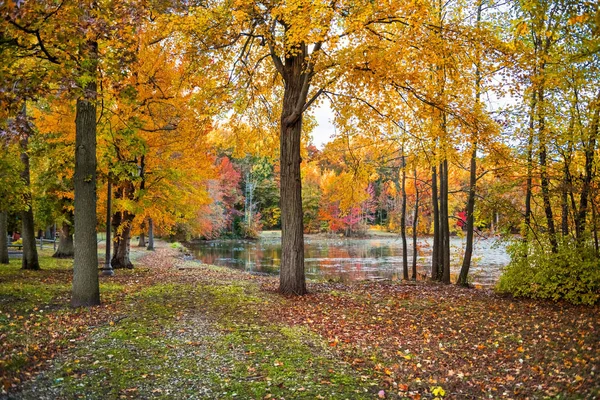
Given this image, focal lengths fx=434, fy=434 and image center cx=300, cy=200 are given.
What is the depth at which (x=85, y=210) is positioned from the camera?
8242 mm

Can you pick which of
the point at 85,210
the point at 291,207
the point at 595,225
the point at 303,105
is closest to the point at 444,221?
the point at 595,225

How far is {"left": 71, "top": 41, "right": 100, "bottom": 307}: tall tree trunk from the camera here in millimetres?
8227

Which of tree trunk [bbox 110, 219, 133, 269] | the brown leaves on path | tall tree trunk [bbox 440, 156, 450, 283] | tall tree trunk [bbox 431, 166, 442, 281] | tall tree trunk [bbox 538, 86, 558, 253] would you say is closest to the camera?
the brown leaves on path

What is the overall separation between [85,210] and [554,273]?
10.2m

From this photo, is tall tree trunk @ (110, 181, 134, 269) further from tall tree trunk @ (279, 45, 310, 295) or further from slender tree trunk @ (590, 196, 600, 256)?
slender tree trunk @ (590, 196, 600, 256)

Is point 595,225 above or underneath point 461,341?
above

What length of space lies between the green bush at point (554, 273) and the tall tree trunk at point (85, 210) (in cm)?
971

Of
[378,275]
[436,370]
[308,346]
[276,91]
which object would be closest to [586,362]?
[436,370]

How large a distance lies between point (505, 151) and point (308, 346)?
721cm

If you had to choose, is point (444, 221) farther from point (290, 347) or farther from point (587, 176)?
point (290, 347)

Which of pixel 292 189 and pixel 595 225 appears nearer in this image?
pixel 595 225

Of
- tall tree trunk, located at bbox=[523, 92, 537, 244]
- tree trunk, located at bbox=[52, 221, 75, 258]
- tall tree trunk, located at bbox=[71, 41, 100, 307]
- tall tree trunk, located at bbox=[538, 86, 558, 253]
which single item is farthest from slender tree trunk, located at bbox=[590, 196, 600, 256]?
tree trunk, located at bbox=[52, 221, 75, 258]

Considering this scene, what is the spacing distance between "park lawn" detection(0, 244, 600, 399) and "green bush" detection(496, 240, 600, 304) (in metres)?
0.40

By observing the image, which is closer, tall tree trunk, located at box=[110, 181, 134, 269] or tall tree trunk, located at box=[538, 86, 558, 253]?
tall tree trunk, located at box=[538, 86, 558, 253]
